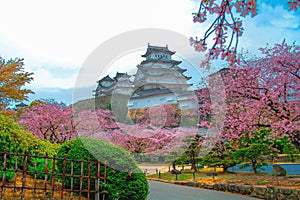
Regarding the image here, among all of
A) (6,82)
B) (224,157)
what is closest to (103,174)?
(224,157)

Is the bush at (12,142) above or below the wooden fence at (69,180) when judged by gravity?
above

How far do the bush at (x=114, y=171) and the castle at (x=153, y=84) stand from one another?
7291 mm

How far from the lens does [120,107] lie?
1446cm

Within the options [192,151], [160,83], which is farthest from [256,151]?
[160,83]

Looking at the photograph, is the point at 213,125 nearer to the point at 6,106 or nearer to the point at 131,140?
the point at 131,140

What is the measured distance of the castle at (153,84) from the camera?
51.1 feet

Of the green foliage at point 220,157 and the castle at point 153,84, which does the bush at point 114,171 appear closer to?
the castle at point 153,84

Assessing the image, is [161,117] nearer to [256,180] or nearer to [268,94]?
[256,180]

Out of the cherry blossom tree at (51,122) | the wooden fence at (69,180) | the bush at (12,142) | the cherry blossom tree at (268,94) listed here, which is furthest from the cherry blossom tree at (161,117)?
the wooden fence at (69,180)

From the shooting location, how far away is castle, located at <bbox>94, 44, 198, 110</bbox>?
15563 millimetres

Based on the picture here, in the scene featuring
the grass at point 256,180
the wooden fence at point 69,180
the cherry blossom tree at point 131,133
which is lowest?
Answer: the grass at point 256,180

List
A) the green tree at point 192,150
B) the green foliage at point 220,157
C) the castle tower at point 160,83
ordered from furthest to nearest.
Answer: the castle tower at point 160,83, the green tree at point 192,150, the green foliage at point 220,157

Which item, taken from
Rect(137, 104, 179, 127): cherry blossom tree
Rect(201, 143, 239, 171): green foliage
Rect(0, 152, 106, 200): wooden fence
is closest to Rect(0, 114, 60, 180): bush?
Rect(0, 152, 106, 200): wooden fence

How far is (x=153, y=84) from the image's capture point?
2039 centimetres
